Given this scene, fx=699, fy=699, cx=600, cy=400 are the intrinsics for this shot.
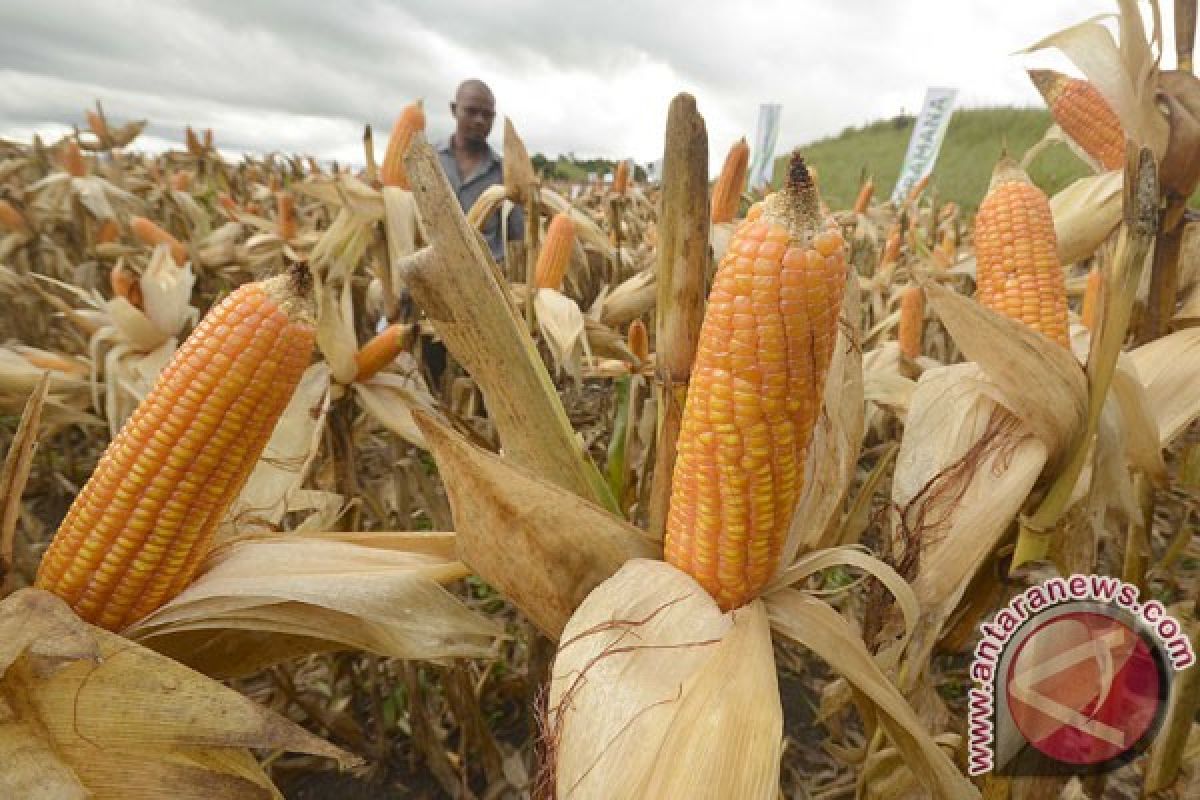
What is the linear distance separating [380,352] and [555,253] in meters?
1.25

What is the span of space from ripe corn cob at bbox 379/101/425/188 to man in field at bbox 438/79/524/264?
2285 mm

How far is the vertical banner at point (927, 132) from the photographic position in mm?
11055

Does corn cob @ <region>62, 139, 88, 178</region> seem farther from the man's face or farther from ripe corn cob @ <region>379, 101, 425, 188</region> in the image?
ripe corn cob @ <region>379, 101, 425, 188</region>

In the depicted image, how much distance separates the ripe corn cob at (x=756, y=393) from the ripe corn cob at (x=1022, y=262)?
3.59ft

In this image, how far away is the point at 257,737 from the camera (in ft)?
3.68

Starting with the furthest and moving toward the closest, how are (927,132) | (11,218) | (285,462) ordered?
(927,132) < (11,218) < (285,462)

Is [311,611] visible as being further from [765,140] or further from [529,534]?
[765,140]

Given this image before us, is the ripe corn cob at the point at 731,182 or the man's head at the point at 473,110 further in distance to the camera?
the man's head at the point at 473,110

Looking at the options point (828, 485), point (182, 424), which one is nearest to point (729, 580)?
point (828, 485)

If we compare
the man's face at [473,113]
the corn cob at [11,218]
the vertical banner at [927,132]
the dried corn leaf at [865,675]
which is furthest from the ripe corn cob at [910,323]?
the vertical banner at [927,132]

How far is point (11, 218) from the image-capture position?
6238 millimetres

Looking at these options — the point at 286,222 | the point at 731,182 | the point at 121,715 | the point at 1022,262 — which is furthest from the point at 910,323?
the point at 286,222

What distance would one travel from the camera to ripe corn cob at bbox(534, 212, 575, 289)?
3633mm

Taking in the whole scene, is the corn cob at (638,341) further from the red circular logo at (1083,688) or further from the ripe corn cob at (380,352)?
the red circular logo at (1083,688)
